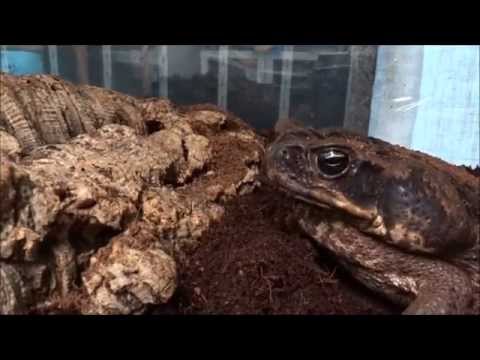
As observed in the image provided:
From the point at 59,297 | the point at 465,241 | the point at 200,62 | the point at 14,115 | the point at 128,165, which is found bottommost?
the point at 59,297

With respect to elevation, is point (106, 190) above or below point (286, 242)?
above

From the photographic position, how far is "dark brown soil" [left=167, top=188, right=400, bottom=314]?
130 centimetres

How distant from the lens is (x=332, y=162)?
4.27 ft

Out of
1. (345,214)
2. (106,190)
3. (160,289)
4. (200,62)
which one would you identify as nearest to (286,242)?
(345,214)

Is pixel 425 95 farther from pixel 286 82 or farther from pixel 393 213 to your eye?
pixel 393 213

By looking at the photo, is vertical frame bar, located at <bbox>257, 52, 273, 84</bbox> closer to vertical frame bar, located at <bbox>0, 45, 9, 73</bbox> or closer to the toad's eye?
the toad's eye

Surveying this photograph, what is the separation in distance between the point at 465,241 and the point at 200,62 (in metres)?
1.55

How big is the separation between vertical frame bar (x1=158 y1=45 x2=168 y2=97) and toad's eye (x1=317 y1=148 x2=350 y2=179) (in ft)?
4.24

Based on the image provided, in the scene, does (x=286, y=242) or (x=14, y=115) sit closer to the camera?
(x=14, y=115)

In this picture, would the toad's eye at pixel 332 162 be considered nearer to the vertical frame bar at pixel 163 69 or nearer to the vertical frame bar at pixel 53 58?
the vertical frame bar at pixel 163 69

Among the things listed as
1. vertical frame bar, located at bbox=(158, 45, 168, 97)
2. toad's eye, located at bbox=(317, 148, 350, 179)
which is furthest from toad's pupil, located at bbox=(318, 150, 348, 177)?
vertical frame bar, located at bbox=(158, 45, 168, 97)

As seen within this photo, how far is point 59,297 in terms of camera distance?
1225mm
